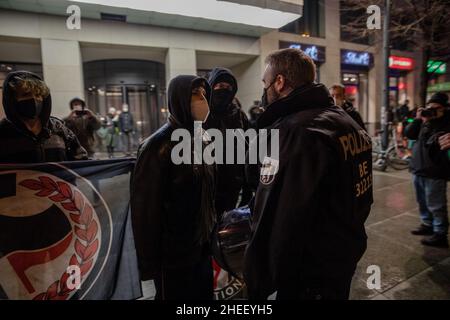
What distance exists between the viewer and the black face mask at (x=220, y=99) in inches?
137

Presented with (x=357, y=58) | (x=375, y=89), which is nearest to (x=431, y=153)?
(x=357, y=58)

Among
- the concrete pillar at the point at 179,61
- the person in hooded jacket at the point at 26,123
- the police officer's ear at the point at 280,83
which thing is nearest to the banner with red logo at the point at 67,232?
the person in hooded jacket at the point at 26,123

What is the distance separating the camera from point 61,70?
9383 millimetres

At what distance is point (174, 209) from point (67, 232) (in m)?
1.07

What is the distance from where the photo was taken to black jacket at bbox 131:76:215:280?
180 centimetres

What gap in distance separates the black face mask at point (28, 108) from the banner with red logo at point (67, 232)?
40 centimetres

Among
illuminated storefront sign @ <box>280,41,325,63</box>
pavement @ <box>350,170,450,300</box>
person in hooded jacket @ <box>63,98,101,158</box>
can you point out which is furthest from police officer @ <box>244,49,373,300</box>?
illuminated storefront sign @ <box>280,41,325,63</box>

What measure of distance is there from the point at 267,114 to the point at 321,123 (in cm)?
29

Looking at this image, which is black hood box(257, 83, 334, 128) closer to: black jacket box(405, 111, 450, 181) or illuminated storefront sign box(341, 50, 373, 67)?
black jacket box(405, 111, 450, 181)

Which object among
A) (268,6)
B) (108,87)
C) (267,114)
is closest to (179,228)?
(267,114)

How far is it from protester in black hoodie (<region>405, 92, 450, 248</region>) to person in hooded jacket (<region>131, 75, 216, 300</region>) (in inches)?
123

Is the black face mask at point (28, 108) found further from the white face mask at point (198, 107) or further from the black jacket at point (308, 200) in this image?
the black jacket at point (308, 200)

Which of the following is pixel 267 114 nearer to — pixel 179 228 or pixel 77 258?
pixel 179 228

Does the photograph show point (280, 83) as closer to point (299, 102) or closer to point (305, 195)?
point (299, 102)
